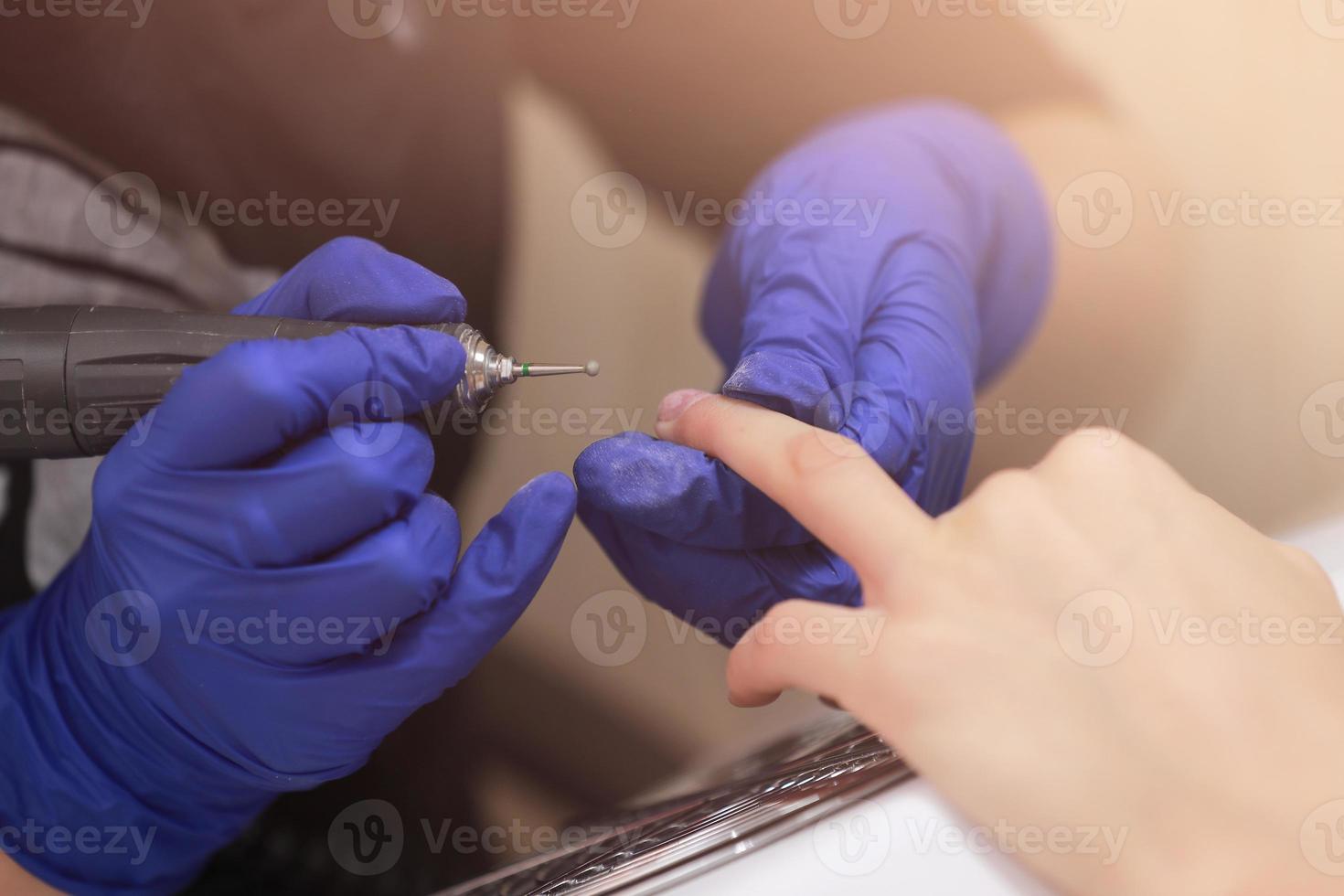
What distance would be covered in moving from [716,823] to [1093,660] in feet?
0.81

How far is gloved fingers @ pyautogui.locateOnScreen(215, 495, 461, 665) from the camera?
443 millimetres

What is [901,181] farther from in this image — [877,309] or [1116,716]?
[1116,716]

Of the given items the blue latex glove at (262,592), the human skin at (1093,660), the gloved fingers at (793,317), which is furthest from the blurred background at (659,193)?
the human skin at (1093,660)

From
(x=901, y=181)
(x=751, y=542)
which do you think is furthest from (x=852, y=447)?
(x=901, y=181)

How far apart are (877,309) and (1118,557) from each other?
303mm

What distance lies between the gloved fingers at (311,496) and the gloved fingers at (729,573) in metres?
0.18

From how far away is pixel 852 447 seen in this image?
1.54 ft

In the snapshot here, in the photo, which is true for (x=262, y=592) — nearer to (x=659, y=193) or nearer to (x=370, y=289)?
(x=370, y=289)

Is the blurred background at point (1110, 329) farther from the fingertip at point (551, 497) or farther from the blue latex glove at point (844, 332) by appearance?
the fingertip at point (551, 497)

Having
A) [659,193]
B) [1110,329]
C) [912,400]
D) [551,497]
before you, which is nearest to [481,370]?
[551,497]

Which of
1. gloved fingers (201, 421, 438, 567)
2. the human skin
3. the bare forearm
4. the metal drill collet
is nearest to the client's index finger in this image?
the human skin

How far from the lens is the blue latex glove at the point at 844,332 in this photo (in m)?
0.51

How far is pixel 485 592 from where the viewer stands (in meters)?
0.48

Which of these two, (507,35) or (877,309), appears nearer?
(877,309)
